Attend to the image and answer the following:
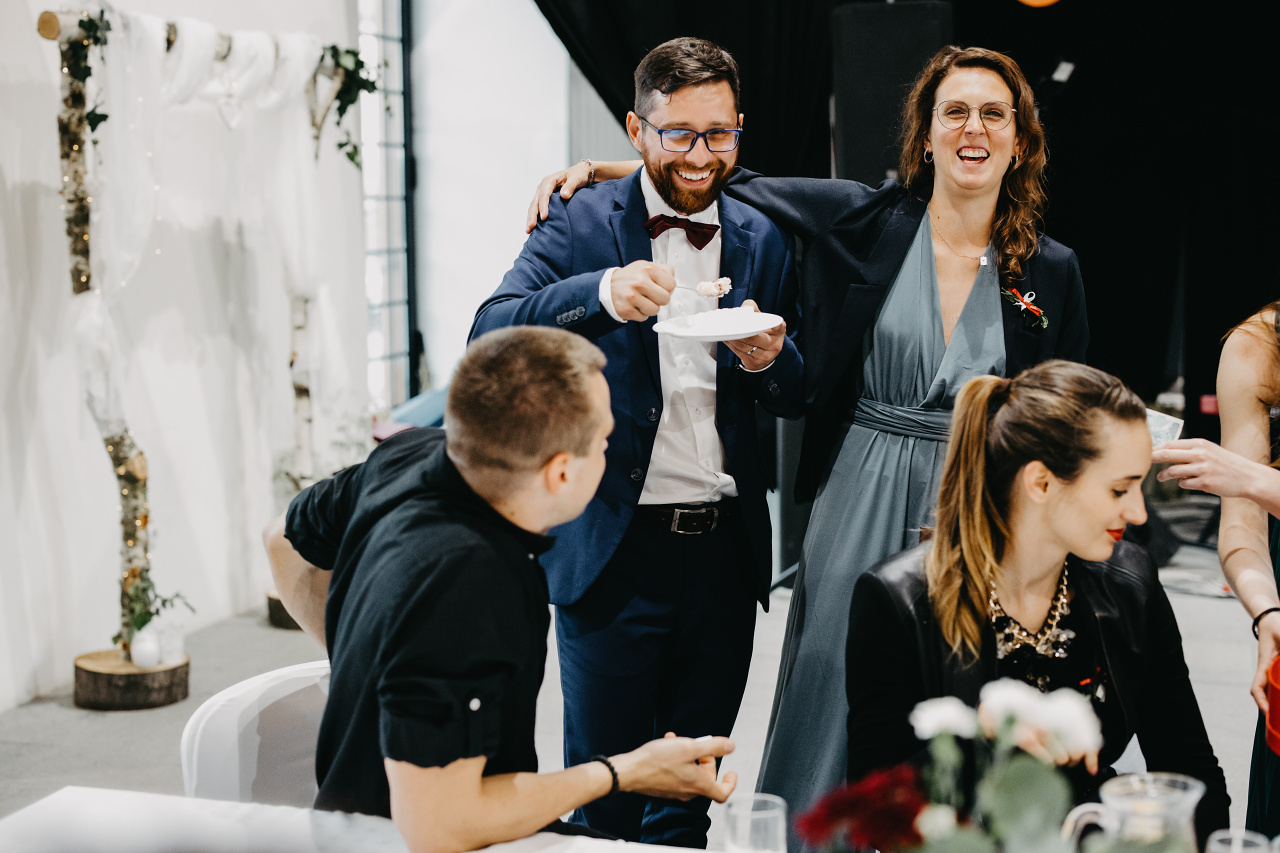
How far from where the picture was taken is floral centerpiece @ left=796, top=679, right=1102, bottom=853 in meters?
0.88

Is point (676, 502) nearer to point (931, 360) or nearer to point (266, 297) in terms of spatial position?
point (931, 360)

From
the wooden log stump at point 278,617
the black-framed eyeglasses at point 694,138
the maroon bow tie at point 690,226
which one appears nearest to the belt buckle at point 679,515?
the maroon bow tie at point 690,226

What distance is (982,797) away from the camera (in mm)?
919

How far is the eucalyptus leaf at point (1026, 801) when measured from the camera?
875 mm

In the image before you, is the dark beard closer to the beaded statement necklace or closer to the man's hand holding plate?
the man's hand holding plate

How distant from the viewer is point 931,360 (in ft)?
7.11

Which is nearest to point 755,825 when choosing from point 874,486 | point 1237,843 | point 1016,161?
point 1237,843

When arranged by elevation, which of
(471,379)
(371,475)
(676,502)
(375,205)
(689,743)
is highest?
(375,205)

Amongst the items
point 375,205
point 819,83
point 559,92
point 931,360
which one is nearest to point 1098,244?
point 819,83

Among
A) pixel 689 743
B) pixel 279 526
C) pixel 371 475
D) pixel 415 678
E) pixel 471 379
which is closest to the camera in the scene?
pixel 415 678

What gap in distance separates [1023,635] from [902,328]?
74 cm

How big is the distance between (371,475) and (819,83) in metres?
4.66

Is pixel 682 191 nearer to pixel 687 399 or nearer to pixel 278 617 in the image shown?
pixel 687 399

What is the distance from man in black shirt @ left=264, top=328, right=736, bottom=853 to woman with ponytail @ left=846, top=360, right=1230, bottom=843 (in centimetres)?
30
